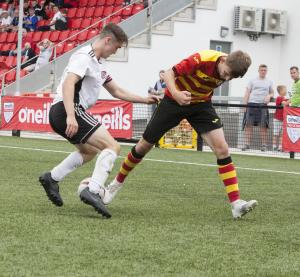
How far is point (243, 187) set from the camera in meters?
10.6

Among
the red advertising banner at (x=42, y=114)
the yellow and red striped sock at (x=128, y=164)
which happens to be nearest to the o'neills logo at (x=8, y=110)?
the red advertising banner at (x=42, y=114)

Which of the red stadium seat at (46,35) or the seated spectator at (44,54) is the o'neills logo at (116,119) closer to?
the seated spectator at (44,54)

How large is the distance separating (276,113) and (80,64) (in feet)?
34.6

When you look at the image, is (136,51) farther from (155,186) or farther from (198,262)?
(198,262)

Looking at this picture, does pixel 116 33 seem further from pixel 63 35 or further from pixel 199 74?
pixel 63 35

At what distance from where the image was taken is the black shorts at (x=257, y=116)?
57.3 ft

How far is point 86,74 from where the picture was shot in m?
7.37

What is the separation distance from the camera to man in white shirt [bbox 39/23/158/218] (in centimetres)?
719

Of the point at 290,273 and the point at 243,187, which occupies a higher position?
the point at 290,273

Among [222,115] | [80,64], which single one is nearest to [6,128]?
[222,115]

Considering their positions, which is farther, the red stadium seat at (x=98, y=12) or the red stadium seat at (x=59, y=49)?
the red stadium seat at (x=98, y=12)

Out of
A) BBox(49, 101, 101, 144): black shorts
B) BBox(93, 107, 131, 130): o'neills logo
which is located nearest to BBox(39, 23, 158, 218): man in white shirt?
BBox(49, 101, 101, 144): black shorts

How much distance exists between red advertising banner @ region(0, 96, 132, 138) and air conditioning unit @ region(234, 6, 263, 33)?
8.89 metres

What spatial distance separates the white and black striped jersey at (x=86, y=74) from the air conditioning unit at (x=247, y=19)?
1998 cm
